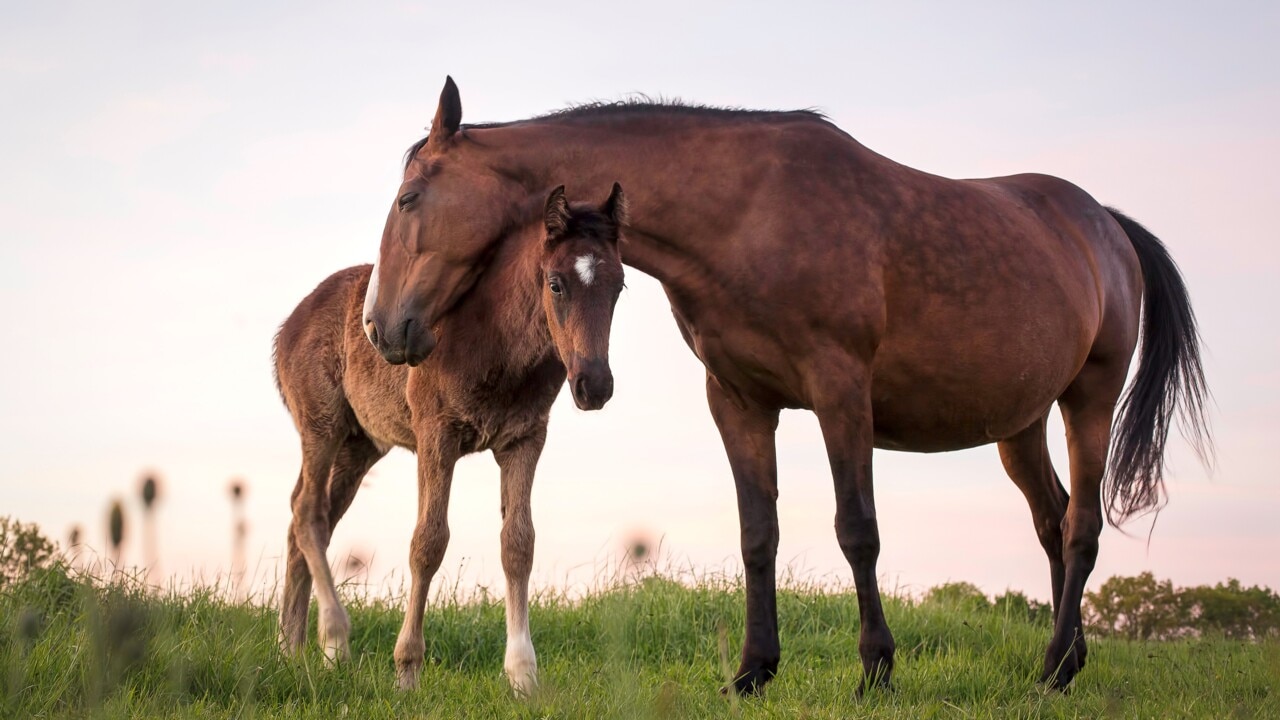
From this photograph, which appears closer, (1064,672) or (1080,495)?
(1064,672)

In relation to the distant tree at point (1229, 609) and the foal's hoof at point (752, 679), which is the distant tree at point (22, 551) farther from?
the distant tree at point (1229, 609)

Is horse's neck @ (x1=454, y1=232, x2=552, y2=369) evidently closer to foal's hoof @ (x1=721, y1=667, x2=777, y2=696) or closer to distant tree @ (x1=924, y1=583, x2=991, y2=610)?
foal's hoof @ (x1=721, y1=667, x2=777, y2=696)

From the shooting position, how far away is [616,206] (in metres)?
5.69

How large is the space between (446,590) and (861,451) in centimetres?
404

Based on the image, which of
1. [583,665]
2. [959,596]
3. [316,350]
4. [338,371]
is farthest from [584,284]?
[959,596]

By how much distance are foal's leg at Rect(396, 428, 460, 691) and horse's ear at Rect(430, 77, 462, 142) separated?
5.43ft

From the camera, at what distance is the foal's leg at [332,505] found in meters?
8.01

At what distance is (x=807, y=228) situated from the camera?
586 centimetres

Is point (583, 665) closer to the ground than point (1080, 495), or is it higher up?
closer to the ground

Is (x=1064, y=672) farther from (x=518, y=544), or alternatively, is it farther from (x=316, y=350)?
(x=316, y=350)

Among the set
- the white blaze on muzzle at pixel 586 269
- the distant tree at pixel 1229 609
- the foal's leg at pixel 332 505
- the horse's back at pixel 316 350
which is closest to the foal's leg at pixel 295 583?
the foal's leg at pixel 332 505

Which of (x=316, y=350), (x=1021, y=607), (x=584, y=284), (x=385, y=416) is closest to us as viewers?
(x=584, y=284)

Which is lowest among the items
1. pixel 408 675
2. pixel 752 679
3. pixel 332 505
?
pixel 408 675

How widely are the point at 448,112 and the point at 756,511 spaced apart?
2756 mm
